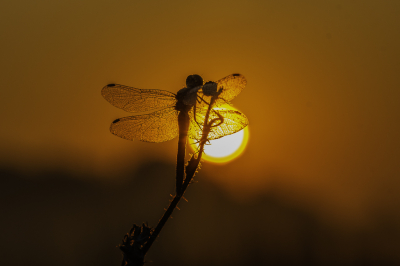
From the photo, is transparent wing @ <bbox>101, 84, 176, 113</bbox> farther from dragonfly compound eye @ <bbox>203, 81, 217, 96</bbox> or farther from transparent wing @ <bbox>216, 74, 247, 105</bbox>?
dragonfly compound eye @ <bbox>203, 81, 217, 96</bbox>

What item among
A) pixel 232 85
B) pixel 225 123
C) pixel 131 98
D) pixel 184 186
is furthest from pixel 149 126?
pixel 184 186

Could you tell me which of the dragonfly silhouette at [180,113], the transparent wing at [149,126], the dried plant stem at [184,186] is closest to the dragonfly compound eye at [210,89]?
the dragonfly silhouette at [180,113]

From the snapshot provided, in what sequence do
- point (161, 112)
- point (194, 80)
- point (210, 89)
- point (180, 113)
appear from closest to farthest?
point (210, 89) < point (194, 80) < point (180, 113) < point (161, 112)

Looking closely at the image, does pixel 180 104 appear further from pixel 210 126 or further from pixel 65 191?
pixel 65 191

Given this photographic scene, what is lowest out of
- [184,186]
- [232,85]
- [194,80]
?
[184,186]

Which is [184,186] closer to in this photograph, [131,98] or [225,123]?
[225,123]

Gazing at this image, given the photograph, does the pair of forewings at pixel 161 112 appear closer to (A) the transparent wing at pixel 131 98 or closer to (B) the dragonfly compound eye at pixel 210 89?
(A) the transparent wing at pixel 131 98

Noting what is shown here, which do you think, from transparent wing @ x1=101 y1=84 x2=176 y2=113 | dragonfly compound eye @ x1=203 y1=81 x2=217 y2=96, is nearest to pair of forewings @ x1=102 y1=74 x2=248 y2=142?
transparent wing @ x1=101 y1=84 x2=176 y2=113
